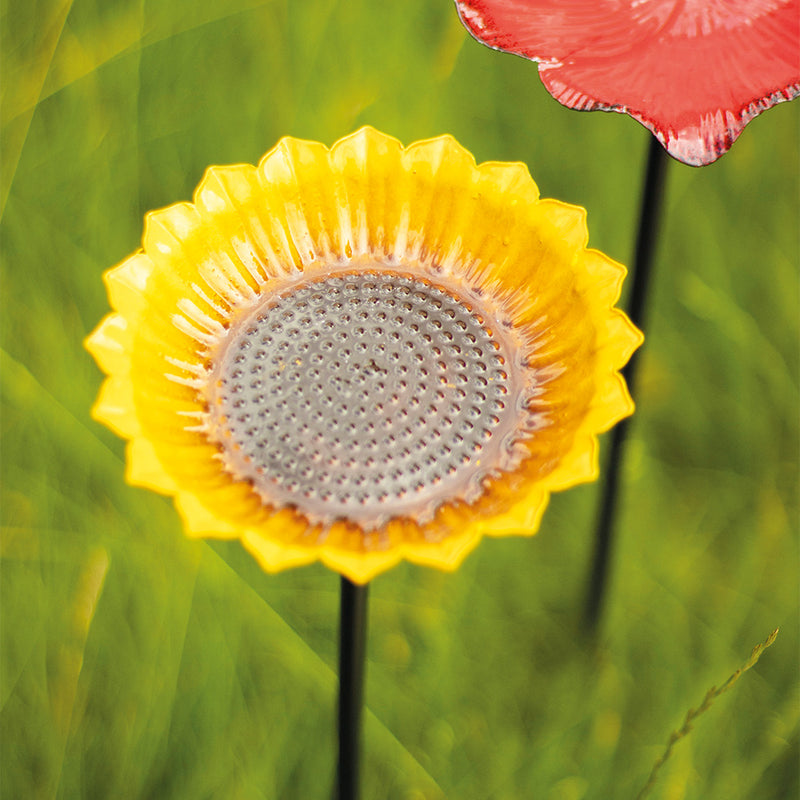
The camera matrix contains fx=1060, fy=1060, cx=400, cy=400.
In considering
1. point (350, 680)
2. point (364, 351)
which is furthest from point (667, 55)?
point (350, 680)

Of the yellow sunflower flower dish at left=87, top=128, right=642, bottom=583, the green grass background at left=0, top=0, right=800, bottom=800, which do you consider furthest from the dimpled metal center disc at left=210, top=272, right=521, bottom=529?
the green grass background at left=0, top=0, right=800, bottom=800

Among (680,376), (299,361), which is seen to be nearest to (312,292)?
(299,361)

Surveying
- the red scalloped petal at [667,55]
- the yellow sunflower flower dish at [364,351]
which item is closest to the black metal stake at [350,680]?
the yellow sunflower flower dish at [364,351]

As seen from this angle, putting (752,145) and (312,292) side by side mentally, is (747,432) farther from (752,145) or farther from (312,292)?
(312,292)

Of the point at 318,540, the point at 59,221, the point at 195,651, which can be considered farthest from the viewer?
the point at 59,221

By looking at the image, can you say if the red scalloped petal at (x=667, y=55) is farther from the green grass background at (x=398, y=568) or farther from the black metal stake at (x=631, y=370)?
the green grass background at (x=398, y=568)
